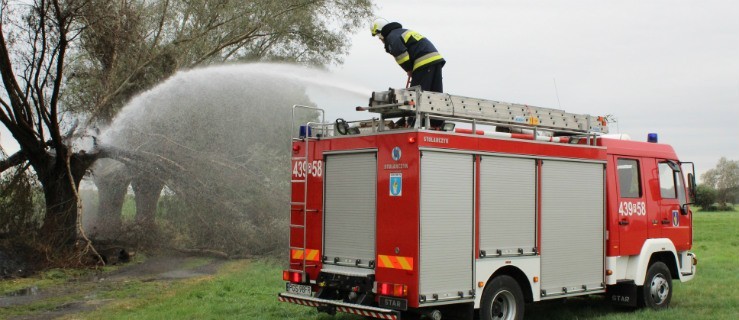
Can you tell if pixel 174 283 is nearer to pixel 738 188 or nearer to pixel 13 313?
pixel 13 313

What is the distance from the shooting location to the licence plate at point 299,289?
8461 mm

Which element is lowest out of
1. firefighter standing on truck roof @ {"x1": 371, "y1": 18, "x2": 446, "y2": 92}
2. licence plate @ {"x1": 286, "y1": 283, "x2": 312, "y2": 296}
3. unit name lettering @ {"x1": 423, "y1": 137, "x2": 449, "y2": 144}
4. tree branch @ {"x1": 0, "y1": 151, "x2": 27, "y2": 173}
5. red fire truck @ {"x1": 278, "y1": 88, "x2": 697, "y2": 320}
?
licence plate @ {"x1": 286, "y1": 283, "x2": 312, "y2": 296}

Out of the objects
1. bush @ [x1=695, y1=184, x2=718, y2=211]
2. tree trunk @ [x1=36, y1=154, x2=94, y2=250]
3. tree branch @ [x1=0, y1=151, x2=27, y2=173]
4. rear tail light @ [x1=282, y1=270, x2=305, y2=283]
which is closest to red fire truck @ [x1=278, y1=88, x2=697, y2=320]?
rear tail light @ [x1=282, y1=270, x2=305, y2=283]

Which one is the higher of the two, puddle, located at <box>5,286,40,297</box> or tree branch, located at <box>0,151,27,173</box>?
tree branch, located at <box>0,151,27,173</box>

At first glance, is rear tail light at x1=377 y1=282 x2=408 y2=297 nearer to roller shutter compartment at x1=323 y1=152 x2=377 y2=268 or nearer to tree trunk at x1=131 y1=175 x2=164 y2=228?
roller shutter compartment at x1=323 y1=152 x2=377 y2=268

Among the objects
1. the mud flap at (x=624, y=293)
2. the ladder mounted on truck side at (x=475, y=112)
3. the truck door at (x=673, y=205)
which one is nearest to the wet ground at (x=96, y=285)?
the ladder mounted on truck side at (x=475, y=112)

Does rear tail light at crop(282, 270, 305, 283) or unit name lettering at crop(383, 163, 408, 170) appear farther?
rear tail light at crop(282, 270, 305, 283)

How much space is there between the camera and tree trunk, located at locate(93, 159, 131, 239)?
18.1 meters

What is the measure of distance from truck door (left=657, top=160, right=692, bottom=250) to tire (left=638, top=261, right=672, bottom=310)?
0.50m

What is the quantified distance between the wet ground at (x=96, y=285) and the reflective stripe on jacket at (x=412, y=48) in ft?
20.0

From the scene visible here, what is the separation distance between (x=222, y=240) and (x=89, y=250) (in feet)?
10.4

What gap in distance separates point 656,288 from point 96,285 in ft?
32.1

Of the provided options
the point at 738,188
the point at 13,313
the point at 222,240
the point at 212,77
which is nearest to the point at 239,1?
the point at 212,77

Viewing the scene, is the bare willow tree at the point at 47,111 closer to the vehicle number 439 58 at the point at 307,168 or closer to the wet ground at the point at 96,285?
Answer: the wet ground at the point at 96,285
